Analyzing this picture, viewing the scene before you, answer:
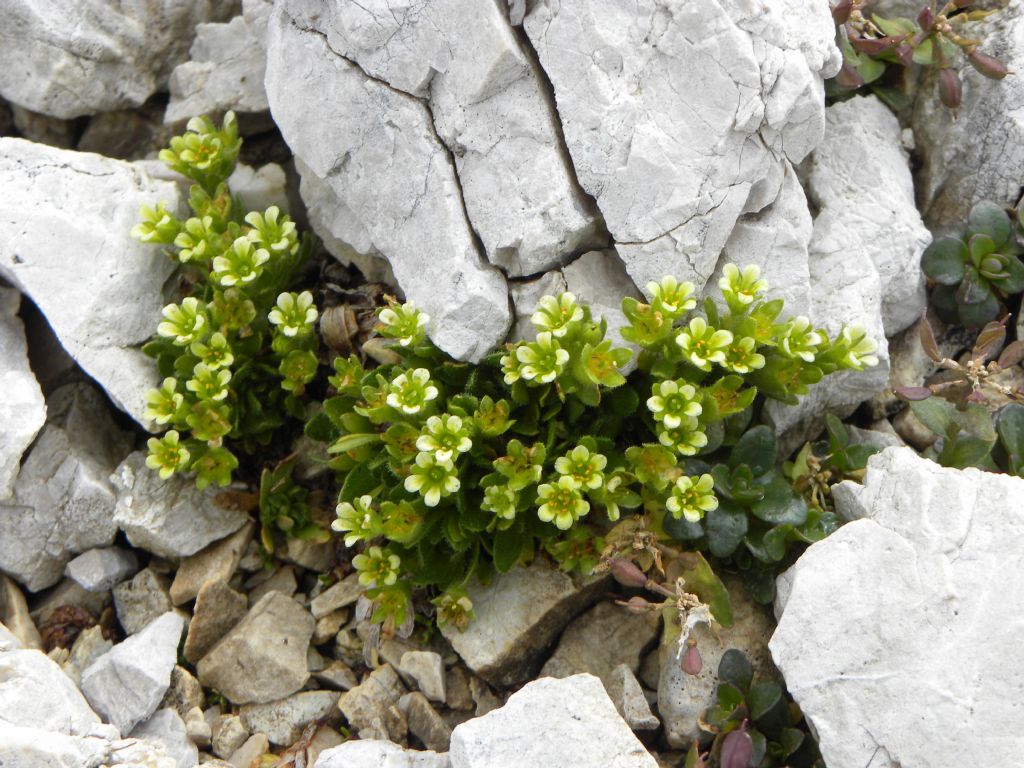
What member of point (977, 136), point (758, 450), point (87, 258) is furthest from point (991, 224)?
point (87, 258)

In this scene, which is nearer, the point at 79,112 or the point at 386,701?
the point at 386,701

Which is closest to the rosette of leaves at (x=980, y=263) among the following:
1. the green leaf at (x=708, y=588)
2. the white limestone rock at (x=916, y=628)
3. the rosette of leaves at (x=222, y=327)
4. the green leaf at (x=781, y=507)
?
the white limestone rock at (x=916, y=628)

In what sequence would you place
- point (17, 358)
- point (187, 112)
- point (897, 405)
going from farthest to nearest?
1. point (187, 112)
2. point (897, 405)
3. point (17, 358)

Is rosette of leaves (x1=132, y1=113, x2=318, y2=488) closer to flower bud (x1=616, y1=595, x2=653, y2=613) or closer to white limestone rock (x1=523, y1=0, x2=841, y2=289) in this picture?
white limestone rock (x1=523, y1=0, x2=841, y2=289)

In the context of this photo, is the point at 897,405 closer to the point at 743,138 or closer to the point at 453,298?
the point at 743,138

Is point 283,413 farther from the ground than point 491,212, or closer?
closer

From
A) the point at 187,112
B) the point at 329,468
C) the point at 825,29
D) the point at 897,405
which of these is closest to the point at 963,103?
the point at 825,29

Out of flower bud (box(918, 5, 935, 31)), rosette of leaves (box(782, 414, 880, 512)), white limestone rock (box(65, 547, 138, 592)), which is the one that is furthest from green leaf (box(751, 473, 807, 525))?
white limestone rock (box(65, 547, 138, 592))

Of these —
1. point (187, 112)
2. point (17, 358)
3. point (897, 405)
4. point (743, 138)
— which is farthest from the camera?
point (187, 112)
